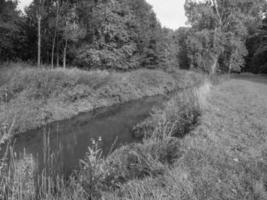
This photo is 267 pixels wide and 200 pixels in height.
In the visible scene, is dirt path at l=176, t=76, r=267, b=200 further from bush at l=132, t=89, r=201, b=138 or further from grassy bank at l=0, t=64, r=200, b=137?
grassy bank at l=0, t=64, r=200, b=137

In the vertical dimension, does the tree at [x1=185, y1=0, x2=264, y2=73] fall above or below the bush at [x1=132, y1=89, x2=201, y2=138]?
above

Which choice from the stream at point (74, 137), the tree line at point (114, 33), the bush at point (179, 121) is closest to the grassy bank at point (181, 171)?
the bush at point (179, 121)

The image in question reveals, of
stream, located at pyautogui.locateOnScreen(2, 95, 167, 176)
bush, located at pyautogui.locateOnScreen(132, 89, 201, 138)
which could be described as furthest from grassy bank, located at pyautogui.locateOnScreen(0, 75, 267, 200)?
stream, located at pyautogui.locateOnScreen(2, 95, 167, 176)

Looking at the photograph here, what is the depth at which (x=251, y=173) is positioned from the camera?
277cm

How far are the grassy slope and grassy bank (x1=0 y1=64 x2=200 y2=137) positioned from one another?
181 inches

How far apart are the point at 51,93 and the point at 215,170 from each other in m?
7.71

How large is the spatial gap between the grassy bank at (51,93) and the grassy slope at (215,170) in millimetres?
4588

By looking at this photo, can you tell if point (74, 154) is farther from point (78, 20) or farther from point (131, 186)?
point (78, 20)

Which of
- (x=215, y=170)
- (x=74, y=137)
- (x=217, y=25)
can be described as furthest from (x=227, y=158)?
(x=217, y=25)

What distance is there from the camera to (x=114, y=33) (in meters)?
16.1

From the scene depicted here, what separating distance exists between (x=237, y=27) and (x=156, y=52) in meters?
8.96

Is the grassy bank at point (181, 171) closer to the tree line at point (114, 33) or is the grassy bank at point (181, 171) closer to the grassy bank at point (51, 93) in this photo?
the grassy bank at point (51, 93)

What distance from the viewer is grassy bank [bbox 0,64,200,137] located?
696 centimetres

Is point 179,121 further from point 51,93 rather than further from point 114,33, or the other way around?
point 114,33
